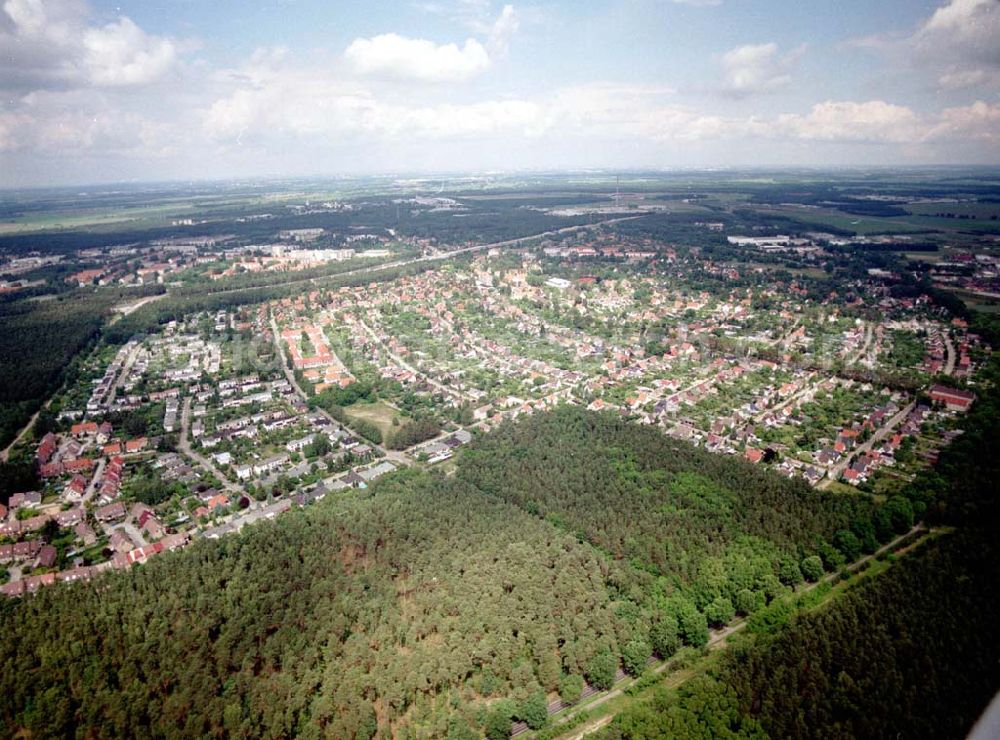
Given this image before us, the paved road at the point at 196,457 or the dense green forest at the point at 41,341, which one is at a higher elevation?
the dense green forest at the point at 41,341

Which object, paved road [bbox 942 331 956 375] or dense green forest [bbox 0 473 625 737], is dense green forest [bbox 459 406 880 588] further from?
paved road [bbox 942 331 956 375]

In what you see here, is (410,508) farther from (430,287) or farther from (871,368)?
(430,287)

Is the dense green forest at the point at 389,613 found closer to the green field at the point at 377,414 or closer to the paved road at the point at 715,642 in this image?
the paved road at the point at 715,642

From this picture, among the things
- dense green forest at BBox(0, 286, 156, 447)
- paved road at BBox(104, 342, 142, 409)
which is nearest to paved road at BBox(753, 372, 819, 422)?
paved road at BBox(104, 342, 142, 409)

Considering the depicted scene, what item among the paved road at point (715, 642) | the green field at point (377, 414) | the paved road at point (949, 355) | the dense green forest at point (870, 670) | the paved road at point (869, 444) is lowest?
the paved road at point (715, 642)

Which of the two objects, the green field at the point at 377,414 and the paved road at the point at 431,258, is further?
the paved road at the point at 431,258

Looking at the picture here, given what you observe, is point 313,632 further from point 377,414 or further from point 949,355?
point 949,355

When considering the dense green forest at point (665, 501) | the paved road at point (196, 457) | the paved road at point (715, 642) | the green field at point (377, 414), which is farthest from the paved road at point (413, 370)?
the paved road at point (715, 642)

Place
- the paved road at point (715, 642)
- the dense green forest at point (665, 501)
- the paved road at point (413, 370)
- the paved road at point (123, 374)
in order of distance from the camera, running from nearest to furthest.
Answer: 1. the paved road at point (715, 642)
2. the dense green forest at point (665, 501)
3. the paved road at point (413, 370)
4. the paved road at point (123, 374)

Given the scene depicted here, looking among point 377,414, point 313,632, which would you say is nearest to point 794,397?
point 377,414
